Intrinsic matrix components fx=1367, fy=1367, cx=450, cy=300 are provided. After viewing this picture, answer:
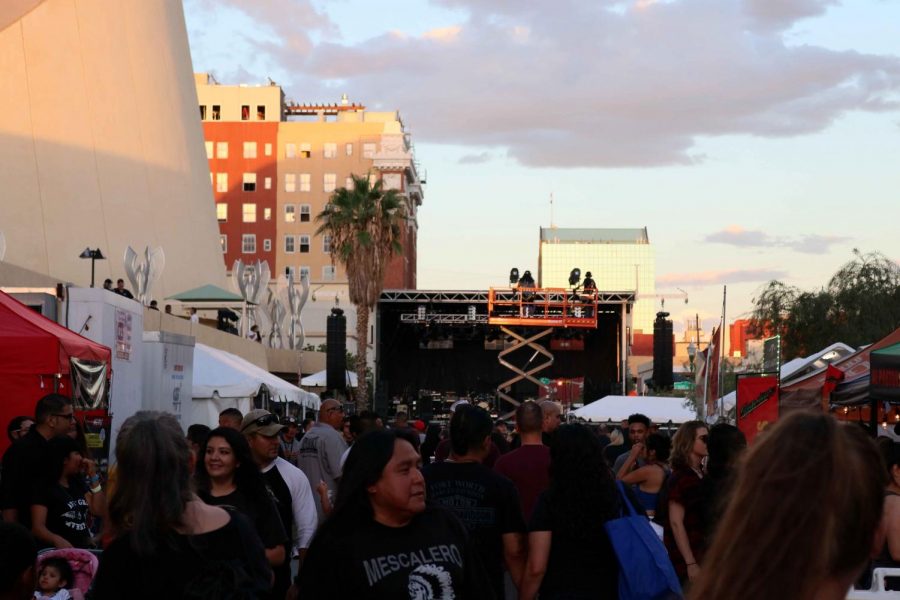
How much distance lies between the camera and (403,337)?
64500 mm

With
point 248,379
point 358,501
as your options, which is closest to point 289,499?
point 358,501

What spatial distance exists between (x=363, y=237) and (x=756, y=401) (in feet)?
106

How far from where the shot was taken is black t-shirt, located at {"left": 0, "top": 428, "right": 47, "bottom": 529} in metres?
7.42

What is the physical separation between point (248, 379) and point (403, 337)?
43310 mm

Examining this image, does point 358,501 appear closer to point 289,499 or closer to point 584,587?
point 584,587

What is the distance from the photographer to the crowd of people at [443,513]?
77.7 inches

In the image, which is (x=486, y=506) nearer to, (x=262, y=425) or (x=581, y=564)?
(x=581, y=564)

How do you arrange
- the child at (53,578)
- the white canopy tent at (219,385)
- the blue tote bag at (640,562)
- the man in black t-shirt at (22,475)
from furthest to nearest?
the white canopy tent at (219,385), the man in black t-shirt at (22,475), the child at (53,578), the blue tote bag at (640,562)

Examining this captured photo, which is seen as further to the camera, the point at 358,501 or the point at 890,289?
the point at 890,289

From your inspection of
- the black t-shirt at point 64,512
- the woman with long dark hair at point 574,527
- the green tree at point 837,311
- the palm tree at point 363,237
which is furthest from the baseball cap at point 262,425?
the palm tree at point 363,237

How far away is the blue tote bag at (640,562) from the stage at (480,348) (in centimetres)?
5172

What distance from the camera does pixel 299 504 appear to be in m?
7.06

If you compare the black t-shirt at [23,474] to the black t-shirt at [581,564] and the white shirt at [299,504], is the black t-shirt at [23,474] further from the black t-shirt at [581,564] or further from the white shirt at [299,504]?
the black t-shirt at [581,564]

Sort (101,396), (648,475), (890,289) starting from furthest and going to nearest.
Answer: (890,289) → (101,396) → (648,475)
